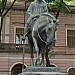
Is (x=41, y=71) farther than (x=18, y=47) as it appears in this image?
No

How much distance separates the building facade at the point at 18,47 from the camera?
30.6 m

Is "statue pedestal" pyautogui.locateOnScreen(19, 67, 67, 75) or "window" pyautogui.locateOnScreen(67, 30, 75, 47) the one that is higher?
"window" pyautogui.locateOnScreen(67, 30, 75, 47)

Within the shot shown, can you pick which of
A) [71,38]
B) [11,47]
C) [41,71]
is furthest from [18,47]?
[41,71]

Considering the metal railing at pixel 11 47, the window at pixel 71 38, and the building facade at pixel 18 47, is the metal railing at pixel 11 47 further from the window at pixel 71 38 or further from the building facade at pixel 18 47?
the window at pixel 71 38

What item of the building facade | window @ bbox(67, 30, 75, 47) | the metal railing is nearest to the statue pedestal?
the building facade

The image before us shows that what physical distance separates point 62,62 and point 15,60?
4500 mm

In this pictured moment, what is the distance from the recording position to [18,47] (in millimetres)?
30797

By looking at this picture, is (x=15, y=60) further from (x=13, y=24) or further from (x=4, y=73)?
(x=13, y=24)

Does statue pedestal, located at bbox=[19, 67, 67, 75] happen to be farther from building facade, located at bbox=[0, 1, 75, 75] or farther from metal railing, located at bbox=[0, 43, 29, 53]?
metal railing, located at bbox=[0, 43, 29, 53]

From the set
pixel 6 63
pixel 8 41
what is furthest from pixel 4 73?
pixel 8 41

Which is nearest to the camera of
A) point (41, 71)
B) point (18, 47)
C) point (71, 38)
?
point (41, 71)

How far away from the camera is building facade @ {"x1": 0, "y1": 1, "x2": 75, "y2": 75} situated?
30609 mm

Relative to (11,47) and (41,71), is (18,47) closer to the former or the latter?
(11,47)

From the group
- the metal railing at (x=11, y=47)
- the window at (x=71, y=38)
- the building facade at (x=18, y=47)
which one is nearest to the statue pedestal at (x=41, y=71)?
the building facade at (x=18, y=47)
